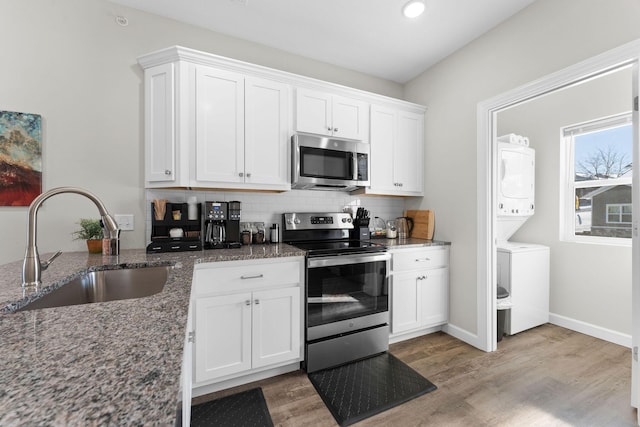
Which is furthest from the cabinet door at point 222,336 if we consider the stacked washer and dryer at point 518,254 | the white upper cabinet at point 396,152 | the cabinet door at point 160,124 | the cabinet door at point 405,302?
the stacked washer and dryer at point 518,254

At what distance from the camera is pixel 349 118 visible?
263 cm

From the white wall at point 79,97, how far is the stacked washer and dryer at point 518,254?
3286mm

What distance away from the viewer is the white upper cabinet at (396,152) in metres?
2.77

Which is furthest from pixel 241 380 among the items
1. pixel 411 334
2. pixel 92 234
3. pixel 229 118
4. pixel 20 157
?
pixel 20 157

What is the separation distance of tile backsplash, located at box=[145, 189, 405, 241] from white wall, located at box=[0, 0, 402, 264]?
0.26 meters

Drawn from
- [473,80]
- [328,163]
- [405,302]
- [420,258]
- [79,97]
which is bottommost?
[405,302]

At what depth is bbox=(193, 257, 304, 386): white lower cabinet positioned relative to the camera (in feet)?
5.77

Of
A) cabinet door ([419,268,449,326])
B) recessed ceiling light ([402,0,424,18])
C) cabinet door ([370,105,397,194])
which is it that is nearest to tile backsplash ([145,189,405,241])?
cabinet door ([370,105,397,194])

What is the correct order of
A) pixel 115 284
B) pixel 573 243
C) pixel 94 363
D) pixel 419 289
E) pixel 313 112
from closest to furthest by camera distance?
pixel 94 363, pixel 115 284, pixel 313 112, pixel 419 289, pixel 573 243

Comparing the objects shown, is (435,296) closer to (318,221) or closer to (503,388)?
(503,388)

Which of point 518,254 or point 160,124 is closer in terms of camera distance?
point 160,124

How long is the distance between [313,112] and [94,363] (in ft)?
7.57

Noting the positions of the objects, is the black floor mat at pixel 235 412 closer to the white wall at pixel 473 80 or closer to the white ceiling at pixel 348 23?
the white wall at pixel 473 80

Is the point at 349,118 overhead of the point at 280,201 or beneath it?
overhead
